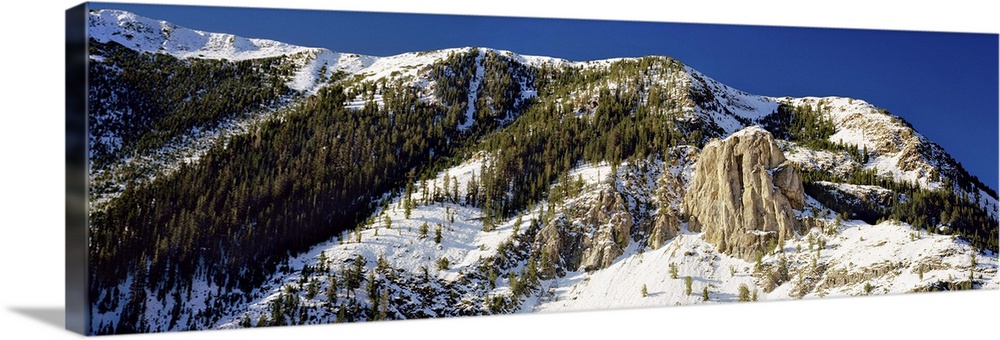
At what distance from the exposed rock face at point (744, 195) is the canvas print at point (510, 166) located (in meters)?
0.04

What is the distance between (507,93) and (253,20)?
4.83m

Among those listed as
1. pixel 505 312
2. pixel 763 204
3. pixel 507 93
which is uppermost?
pixel 507 93

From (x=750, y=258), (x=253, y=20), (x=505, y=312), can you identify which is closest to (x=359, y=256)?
(x=505, y=312)

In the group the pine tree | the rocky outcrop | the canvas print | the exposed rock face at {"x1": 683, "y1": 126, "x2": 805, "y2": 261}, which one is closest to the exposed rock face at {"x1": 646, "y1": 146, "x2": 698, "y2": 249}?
the canvas print

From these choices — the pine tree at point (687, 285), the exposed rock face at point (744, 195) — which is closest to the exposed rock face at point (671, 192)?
the exposed rock face at point (744, 195)

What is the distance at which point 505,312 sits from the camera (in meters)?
17.4

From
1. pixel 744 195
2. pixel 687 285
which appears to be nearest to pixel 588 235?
pixel 687 285

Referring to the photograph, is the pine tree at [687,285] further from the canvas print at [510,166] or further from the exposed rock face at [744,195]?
the exposed rock face at [744,195]

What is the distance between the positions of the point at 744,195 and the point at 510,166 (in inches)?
170

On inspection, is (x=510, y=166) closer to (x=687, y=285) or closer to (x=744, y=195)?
(x=687, y=285)

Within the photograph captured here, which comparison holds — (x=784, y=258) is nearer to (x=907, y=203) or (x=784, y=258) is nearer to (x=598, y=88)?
(x=907, y=203)

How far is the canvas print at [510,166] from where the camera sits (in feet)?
50.6

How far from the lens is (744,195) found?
1909cm

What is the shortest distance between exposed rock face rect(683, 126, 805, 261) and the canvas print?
0.13ft
